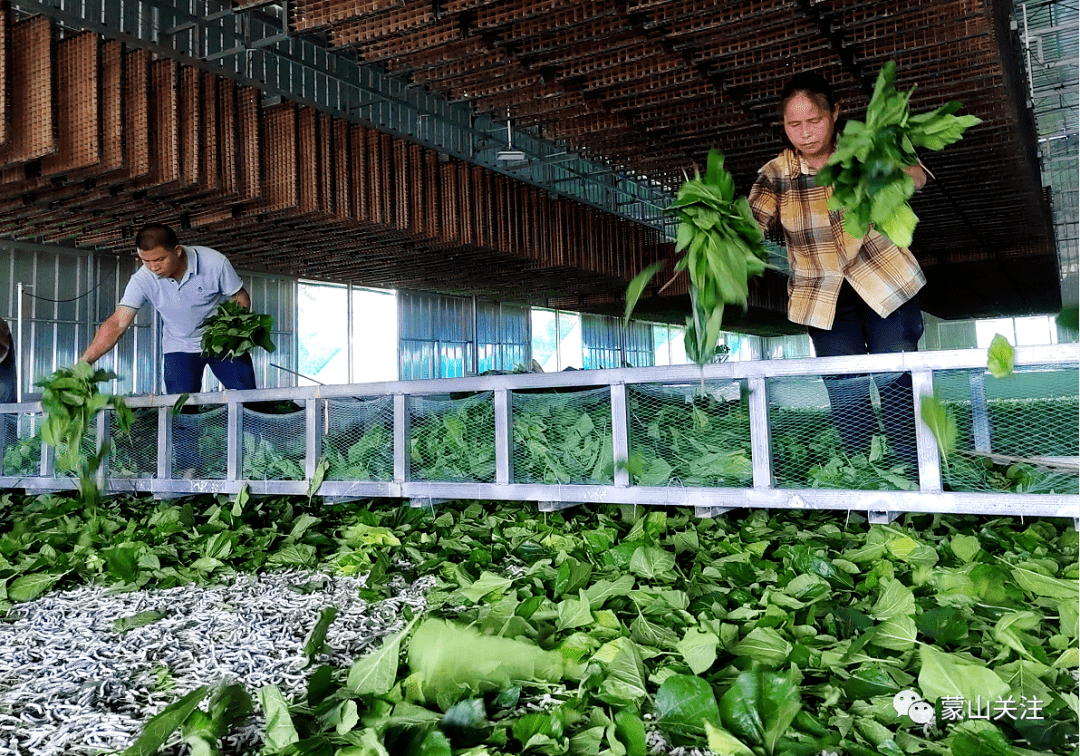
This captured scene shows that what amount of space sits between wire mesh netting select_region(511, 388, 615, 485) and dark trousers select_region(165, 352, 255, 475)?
65.9 inches

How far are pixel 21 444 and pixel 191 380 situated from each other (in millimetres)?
906

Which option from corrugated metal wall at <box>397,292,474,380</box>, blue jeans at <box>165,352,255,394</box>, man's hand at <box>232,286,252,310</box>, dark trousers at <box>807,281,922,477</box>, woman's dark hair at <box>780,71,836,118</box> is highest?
corrugated metal wall at <box>397,292,474,380</box>

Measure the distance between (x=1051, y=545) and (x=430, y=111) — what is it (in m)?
10.8

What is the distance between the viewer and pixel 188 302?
435cm

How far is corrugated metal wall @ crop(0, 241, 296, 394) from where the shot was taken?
969cm

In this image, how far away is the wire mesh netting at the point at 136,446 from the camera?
3.71 m

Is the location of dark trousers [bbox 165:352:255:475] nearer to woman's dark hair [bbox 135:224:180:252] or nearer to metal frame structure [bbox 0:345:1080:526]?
metal frame structure [bbox 0:345:1080:526]

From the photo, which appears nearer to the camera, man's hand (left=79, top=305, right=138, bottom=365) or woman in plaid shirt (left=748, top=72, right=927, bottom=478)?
woman in plaid shirt (left=748, top=72, right=927, bottom=478)

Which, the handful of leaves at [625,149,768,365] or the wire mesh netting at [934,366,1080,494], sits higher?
the handful of leaves at [625,149,768,365]

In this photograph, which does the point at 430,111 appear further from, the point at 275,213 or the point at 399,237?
the point at 275,213

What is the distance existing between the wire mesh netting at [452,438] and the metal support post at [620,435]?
1.70ft

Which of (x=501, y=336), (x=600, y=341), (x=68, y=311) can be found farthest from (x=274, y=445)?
(x=600, y=341)

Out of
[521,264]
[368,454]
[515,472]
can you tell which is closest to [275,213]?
[521,264]

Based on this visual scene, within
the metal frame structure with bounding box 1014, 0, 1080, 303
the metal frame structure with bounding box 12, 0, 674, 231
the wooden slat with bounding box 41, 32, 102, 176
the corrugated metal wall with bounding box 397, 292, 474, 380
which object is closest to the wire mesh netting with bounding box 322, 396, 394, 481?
the metal frame structure with bounding box 12, 0, 674, 231
